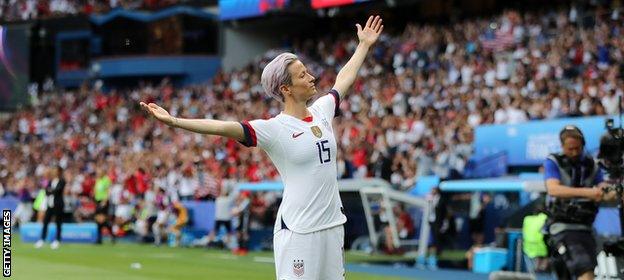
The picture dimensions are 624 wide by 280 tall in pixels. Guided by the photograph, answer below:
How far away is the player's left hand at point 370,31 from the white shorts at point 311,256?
5.94 ft

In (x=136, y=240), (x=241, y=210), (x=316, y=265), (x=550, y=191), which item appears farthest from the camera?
(x=136, y=240)

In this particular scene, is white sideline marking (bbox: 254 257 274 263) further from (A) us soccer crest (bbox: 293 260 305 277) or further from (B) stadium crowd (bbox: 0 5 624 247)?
(A) us soccer crest (bbox: 293 260 305 277)

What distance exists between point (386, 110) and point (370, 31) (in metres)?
22.6

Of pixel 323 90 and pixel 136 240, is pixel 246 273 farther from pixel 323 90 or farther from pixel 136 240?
pixel 323 90

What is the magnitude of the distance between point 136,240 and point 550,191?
23.9 metres

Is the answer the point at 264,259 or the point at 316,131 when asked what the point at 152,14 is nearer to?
the point at 264,259

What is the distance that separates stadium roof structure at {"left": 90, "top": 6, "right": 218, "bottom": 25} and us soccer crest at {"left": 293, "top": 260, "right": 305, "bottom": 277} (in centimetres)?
4507

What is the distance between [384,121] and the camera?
30328 millimetres

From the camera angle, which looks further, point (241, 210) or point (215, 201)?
point (215, 201)

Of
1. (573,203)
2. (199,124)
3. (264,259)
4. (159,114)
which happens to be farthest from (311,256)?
(264,259)

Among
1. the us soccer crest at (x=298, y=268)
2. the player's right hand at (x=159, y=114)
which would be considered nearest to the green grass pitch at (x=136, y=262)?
the player's right hand at (x=159, y=114)

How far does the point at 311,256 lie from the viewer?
774 cm

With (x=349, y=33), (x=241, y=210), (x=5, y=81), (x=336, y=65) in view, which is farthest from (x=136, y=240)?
(x=5, y=81)

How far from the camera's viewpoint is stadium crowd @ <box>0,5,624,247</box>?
26797 mm
